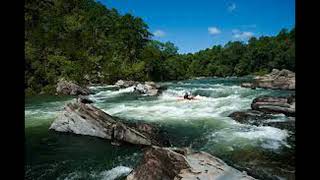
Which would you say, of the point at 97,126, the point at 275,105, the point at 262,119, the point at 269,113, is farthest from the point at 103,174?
the point at 275,105

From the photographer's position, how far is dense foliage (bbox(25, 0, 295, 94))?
4594 cm

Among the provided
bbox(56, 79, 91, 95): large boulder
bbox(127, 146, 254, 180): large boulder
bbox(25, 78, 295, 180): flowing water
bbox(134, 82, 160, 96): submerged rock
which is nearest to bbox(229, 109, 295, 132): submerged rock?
bbox(25, 78, 295, 180): flowing water

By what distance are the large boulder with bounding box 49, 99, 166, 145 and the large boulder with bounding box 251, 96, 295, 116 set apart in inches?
355

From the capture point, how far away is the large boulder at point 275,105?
20.6m

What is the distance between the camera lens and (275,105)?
70.1 ft

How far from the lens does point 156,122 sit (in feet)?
64.4

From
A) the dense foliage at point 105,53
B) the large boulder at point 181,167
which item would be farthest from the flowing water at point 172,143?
the dense foliage at point 105,53

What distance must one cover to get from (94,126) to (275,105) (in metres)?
11.4

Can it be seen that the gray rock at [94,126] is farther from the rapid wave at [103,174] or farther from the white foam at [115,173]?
the rapid wave at [103,174]

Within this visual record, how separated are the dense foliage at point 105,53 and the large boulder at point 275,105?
14709 mm

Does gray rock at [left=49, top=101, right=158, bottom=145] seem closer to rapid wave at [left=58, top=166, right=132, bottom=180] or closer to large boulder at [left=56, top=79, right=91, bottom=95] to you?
rapid wave at [left=58, top=166, right=132, bottom=180]

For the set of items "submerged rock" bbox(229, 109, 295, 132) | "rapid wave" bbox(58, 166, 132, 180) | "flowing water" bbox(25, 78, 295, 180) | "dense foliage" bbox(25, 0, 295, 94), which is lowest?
"rapid wave" bbox(58, 166, 132, 180)
